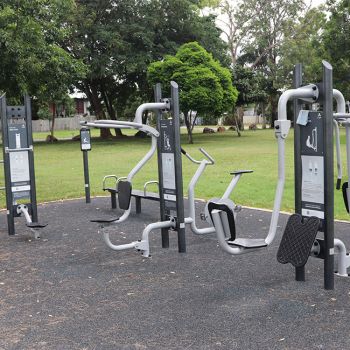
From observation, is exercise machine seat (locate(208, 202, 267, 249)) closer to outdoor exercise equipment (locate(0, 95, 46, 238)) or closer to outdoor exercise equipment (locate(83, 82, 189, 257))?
outdoor exercise equipment (locate(83, 82, 189, 257))

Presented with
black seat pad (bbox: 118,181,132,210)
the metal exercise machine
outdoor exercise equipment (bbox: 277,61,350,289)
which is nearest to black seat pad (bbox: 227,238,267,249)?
the metal exercise machine

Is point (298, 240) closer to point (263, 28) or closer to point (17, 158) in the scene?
point (17, 158)

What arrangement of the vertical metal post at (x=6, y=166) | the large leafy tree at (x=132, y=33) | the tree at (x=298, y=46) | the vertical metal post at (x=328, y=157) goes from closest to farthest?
the vertical metal post at (x=328, y=157) → the vertical metal post at (x=6, y=166) → the large leafy tree at (x=132, y=33) → the tree at (x=298, y=46)

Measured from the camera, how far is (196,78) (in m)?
20.4

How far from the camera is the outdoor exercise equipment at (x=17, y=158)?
6.12m

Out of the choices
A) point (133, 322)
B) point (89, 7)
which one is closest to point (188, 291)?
point (133, 322)

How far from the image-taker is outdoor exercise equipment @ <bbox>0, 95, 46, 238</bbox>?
20.1 feet

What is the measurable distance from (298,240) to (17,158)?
3745mm

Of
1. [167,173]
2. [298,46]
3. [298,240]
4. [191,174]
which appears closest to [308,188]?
[298,240]

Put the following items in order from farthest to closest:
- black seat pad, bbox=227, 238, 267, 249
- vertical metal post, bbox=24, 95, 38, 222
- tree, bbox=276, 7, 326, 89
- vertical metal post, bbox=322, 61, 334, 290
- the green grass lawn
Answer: tree, bbox=276, 7, 326, 89
the green grass lawn
vertical metal post, bbox=24, 95, 38, 222
black seat pad, bbox=227, 238, 267, 249
vertical metal post, bbox=322, 61, 334, 290

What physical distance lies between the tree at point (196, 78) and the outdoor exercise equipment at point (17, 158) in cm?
1434

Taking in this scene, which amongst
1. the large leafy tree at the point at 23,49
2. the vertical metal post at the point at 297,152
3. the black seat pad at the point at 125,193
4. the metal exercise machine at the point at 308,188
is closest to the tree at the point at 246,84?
the large leafy tree at the point at 23,49

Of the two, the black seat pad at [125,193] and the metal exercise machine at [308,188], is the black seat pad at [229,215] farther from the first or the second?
the black seat pad at [125,193]

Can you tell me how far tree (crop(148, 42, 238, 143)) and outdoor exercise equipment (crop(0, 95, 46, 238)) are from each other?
14.3 m
